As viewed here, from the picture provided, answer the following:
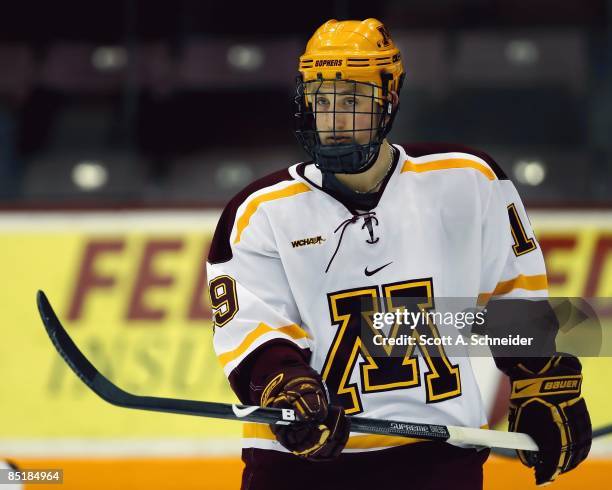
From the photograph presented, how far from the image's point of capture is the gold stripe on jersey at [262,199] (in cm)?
232

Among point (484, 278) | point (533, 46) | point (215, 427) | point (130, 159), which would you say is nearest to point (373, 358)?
point (484, 278)

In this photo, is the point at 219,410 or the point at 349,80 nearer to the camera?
the point at 219,410

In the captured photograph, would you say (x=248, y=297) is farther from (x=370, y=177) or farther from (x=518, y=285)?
(x=518, y=285)

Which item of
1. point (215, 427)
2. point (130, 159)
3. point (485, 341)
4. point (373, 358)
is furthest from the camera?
point (130, 159)

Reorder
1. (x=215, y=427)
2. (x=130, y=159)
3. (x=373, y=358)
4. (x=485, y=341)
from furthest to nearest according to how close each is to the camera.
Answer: (x=130, y=159) < (x=215, y=427) < (x=485, y=341) < (x=373, y=358)

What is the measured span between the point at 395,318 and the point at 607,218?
6.02 feet

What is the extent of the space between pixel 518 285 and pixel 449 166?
275 millimetres

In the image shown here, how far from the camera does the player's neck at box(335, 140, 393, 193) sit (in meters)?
2.31

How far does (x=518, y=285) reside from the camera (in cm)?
235

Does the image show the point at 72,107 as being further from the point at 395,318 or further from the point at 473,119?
the point at 395,318

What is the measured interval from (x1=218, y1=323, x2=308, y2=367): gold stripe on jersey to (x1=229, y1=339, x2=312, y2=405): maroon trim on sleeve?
0.02 metres

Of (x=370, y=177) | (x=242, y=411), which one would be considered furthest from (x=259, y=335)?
(x=370, y=177)

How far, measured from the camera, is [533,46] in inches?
182

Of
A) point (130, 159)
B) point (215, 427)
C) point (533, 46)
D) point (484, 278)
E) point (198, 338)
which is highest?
point (533, 46)
